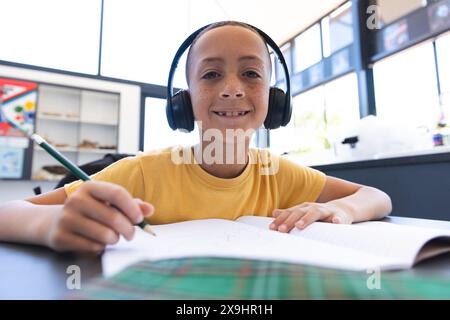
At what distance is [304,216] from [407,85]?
264 centimetres

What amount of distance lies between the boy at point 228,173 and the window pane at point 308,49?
3372 millimetres

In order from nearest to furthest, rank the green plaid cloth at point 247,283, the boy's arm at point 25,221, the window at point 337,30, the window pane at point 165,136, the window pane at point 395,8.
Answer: the green plaid cloth at point 247,283, the boy's arm at point 25,221, the window pane at point 165,136, the window pane at point 395,8, the window at point 337,30

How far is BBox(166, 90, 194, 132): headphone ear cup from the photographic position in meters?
0.67

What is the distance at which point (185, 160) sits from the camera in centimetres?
71

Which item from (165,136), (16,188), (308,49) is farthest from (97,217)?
(308,49)

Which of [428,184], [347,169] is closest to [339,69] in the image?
[347,169]

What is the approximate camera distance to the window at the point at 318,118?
2.58m

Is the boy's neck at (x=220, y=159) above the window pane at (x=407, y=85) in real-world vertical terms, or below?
below

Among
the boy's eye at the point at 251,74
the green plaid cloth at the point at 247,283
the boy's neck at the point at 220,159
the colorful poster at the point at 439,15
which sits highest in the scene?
the colorful poster at the point at 439,15

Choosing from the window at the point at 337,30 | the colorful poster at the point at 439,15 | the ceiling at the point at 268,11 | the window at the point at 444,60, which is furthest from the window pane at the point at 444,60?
the ceiling at the point at 268,11

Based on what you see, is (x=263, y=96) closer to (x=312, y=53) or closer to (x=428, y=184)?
(x=428, y=184)

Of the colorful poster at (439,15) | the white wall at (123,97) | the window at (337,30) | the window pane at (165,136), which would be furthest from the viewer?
the window at (337,30)

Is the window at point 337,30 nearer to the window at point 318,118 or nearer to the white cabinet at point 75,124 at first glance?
the window at point 318,118
